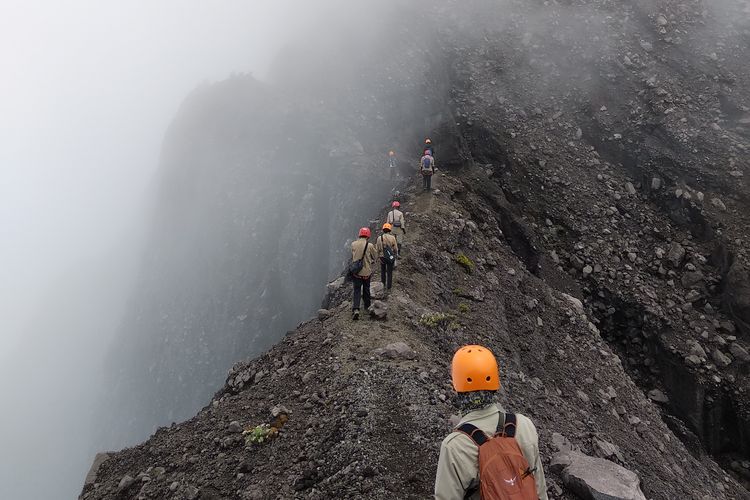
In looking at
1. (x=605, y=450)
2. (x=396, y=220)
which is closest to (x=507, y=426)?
(x=605, y=450)

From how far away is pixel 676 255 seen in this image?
22297 millimetres

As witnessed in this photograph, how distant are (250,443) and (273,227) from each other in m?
24.9

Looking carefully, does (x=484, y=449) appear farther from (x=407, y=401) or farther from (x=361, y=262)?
(x=361, y=262)

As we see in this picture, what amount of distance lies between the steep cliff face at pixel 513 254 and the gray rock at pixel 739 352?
0.06 meters

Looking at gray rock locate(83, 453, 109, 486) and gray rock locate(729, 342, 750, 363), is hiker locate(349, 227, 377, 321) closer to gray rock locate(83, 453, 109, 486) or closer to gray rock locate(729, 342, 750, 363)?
gray rock locate(83, 453, 109, 486)

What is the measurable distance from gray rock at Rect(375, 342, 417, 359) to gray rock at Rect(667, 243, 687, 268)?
16.9m

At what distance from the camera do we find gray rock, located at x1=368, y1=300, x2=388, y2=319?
13289 mm

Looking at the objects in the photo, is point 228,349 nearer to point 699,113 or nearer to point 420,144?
point 420,144

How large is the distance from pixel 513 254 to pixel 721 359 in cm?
909

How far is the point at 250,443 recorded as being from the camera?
9695 mm

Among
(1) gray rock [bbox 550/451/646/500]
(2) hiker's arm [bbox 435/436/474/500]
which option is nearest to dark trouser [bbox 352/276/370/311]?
(1) gray rock [bbox 550/451/646/500]

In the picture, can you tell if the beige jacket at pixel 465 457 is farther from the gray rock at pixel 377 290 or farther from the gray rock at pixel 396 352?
the gray rock at pixel 377 290

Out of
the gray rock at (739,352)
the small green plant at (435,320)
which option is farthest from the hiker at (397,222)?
the gray rock at (739,352)

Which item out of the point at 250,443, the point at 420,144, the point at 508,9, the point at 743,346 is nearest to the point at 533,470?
the point at 250,443
